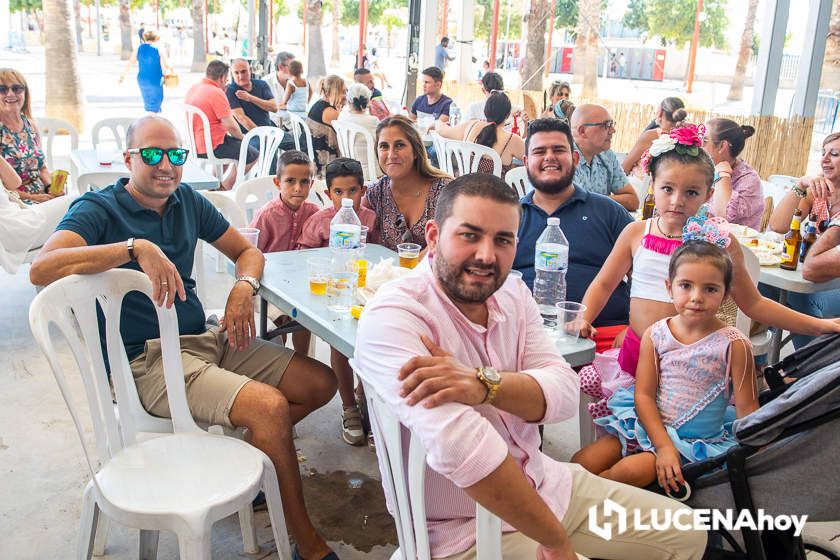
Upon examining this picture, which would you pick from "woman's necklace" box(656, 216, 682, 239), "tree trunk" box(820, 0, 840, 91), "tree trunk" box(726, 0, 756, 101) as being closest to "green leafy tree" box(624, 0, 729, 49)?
"tree trunk" box(726, 0, 756, 101)

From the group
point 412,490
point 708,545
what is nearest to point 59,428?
point 412,490

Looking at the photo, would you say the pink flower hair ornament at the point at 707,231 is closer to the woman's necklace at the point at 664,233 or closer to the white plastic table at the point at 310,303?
the woman's necklace at the point at 664,233

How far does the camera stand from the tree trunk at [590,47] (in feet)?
58.0

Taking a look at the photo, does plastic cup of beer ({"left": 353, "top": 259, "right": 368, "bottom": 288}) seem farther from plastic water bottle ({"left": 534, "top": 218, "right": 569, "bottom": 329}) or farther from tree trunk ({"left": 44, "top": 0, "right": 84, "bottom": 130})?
tree trunk ({"left": 44, "top": 0, "right": 84, "bottom": 130})

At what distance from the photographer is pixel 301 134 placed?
27.0ft

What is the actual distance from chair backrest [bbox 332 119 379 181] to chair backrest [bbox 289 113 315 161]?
0.43 m

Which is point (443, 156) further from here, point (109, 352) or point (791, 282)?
point (109, 352)

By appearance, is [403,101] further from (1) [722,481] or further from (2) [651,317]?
(1) [722,481]

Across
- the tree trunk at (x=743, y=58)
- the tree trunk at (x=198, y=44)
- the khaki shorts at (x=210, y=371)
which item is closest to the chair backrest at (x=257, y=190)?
the khaki shorts at (x=210, y=371)

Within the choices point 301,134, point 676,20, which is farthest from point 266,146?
point 676,20

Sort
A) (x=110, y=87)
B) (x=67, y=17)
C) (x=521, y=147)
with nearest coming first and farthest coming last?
(x=521, y=147)
(x=67, y=17)
(x=110, y=87)

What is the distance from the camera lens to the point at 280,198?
3.56 meters

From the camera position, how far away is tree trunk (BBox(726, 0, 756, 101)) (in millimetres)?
19531

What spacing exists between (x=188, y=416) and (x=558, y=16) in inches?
748
